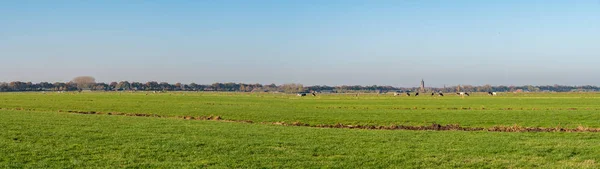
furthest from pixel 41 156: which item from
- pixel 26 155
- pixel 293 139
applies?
pixel 293 139

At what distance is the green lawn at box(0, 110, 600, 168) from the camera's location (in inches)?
595

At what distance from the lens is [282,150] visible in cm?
1817

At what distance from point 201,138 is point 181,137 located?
1.01m

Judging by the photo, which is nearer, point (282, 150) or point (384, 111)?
point (282, 150)

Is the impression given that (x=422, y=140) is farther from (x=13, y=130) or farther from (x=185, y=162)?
(x=13, y=130)

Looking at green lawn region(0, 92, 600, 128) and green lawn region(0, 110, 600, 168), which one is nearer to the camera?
green lawn region(0, 110, 600, 168)

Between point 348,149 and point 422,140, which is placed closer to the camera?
point 348,149

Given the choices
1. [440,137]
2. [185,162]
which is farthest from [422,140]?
[185,162]

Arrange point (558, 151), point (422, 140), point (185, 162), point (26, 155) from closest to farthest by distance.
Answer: point (185, 162) < point (26, 155) < point (558, 151) < point (422, 140)

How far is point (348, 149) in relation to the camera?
61.1 feet

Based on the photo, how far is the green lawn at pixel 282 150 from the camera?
49.6 ft

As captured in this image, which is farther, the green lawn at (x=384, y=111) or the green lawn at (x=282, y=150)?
the green lawn at (x=384, y=111)

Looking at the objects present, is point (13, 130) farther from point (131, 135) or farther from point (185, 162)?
point (185, 162)

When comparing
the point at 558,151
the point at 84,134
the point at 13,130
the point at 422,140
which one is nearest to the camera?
the point at 558,151
